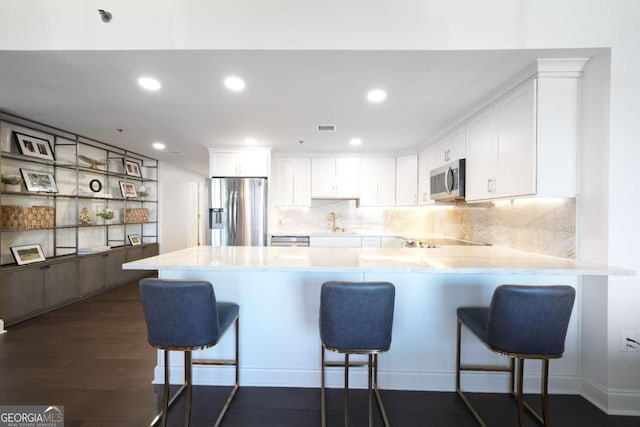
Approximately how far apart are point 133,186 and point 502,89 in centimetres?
561

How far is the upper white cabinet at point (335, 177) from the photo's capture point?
15.5 feet

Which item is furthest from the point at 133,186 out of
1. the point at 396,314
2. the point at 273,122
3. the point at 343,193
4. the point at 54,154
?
the point at 396,314

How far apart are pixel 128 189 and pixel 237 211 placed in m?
2.23

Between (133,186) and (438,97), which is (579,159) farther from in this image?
(133,186)

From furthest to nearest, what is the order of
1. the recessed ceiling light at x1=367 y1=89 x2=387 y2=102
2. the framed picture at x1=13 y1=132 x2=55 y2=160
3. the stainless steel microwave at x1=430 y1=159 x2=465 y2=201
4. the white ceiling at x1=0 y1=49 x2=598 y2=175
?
1. the framed picture at x1=13 y1=132 x2=55 y2=160
2. the stainless steel microwave at x1=430 y1=159 x2=465 y2=201
3. the recessed ceiling light at x1=367 y1=89 x2=387 y2=102
4. the white ceiling at x1=0 y1=49 x2=598 y2=175

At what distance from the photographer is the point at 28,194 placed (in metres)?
3.12

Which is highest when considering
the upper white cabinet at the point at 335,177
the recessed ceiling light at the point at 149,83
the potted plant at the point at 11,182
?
the recessed ceiling light at the point at 149,83

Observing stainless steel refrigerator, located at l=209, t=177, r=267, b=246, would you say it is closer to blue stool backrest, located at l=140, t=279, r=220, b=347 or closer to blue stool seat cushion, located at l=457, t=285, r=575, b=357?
blue stool backrest, located at l=140, t=279, r=220, b=347

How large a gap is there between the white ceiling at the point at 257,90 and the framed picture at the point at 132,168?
112 centimetres

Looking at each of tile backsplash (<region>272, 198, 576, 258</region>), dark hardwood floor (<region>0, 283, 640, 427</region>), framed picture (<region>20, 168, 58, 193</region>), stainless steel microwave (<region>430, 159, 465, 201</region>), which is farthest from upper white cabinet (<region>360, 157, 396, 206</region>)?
framed picture (<region>20, 168, 58, 193</region>)


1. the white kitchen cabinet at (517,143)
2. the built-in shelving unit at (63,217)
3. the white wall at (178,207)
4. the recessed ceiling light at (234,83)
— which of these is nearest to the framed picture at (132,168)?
the built-in shelving unit at (63,217)

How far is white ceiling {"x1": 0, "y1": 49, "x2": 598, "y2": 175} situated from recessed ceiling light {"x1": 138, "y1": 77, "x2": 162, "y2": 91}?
7cm

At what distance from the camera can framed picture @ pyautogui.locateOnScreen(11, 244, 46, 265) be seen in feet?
9.90

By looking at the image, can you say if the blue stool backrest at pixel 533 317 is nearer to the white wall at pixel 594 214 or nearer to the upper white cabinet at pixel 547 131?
the white wall at pixel 594 214
